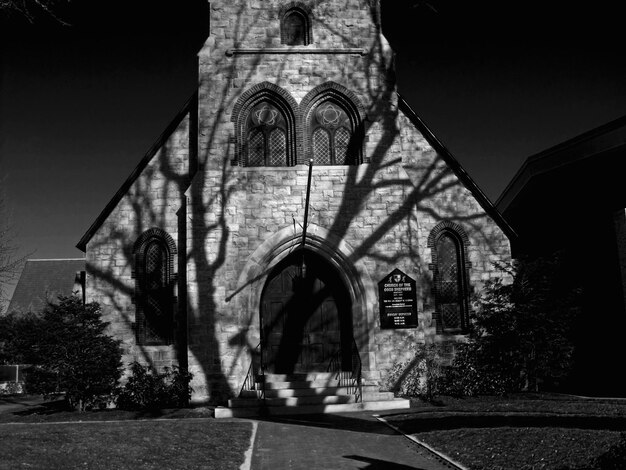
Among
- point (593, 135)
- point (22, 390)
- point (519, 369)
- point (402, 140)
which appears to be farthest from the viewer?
point (22, 390)

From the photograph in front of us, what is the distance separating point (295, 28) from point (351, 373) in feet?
30.1

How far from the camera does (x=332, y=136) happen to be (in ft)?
56.3

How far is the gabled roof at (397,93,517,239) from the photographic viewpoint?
1761cm

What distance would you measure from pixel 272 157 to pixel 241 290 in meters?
3.58

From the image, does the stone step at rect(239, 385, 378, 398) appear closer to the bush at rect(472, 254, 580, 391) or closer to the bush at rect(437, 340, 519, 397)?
the bush at rect(437, 340, 519, 397)

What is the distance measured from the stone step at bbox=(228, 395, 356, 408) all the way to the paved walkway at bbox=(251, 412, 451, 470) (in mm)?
1176

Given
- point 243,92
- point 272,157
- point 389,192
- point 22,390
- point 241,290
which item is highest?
point 243,92

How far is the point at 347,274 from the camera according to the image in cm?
1614

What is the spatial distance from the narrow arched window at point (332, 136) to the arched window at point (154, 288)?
4.56m

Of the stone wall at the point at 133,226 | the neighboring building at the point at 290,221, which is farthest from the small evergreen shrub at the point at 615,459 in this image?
the stone wall at the point at 133,226

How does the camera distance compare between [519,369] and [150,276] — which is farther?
[150,276]

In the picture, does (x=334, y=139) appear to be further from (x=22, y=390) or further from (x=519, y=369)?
(x=22, y=390)

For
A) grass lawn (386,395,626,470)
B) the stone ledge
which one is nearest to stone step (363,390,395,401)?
grass lawn (386,395,626,470)

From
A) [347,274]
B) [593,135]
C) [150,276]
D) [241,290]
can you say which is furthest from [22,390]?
[593,135]
